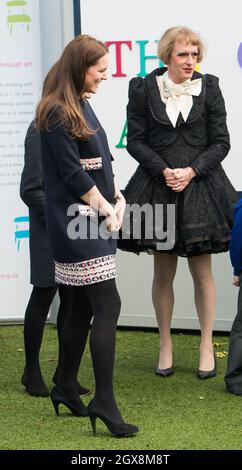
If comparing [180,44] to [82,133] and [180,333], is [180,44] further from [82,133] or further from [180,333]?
[180,333]

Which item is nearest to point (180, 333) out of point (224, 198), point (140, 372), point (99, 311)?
point (140, 372)

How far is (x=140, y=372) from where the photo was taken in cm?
570

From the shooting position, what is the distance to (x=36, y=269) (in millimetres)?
5145

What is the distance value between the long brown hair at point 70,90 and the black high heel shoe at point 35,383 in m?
1.46

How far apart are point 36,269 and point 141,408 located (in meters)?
0.86

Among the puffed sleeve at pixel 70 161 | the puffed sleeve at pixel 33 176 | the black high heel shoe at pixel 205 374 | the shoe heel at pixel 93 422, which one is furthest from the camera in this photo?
the black high heel shoe at pixel 205 374

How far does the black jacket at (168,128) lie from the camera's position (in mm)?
5336

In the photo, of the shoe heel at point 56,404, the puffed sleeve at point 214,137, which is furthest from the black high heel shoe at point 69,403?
the puffed sleeve at point 214,137

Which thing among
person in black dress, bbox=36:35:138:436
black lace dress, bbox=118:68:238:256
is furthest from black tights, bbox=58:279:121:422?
black lace dress, bbox=118:68:238:256

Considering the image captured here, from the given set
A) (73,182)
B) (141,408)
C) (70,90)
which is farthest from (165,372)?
(70,90)

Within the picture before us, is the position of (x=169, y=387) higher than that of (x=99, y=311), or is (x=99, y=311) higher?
(x=99, y=311)

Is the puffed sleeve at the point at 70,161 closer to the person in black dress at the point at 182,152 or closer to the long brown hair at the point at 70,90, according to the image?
the long brown hair at the point at 70,90

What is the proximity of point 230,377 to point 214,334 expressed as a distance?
147 cm

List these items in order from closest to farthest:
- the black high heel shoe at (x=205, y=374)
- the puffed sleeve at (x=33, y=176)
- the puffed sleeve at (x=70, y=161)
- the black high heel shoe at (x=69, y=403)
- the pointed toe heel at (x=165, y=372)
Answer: the puffed sleeve at (x=70, y=161) → the black high heel shoe at (x=69, y=403) → the puffed sleeve at (x=33, y=176) → the black high heel shoe at (x=205, y=374) → the pointed toe heel at (x=165, y=372)
